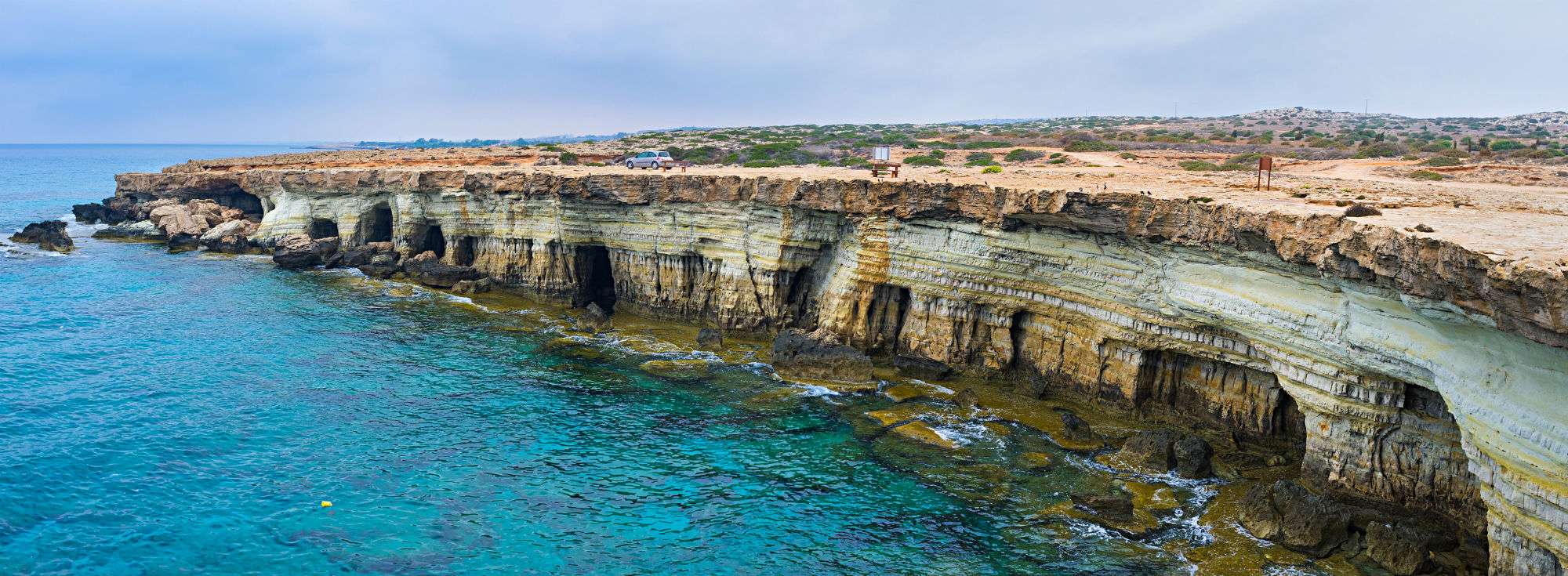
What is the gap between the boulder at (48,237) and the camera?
184ft

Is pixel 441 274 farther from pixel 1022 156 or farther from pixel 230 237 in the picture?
pixel 1022 156

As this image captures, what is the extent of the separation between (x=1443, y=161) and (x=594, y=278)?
39.9 meters

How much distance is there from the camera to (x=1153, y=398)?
2661 centimetres

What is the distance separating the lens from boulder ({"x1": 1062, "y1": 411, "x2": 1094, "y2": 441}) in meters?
25.0

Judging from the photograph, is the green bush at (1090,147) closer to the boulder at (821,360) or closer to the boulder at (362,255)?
the boulder at (821,360)

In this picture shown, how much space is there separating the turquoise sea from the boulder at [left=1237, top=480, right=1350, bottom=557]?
1380 millimetres

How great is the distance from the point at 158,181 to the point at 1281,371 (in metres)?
75.3

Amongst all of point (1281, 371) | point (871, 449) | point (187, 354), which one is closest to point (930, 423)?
point (871, 449)

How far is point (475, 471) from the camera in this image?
2309 centimetres

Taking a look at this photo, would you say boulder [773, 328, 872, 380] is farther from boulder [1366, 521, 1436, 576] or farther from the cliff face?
boulder [1366, 521, 1436, 576]

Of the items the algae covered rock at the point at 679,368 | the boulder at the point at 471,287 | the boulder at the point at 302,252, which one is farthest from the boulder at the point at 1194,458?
the boulder at the point at 302,252

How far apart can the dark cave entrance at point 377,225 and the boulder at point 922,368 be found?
3530 cm

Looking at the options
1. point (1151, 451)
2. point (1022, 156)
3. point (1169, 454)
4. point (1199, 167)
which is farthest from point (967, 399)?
point (1022, 156)

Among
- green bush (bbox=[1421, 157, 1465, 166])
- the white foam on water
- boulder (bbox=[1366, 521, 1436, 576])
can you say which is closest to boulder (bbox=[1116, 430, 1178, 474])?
boulder (bbox=[1366, 521, 1436, 576])
